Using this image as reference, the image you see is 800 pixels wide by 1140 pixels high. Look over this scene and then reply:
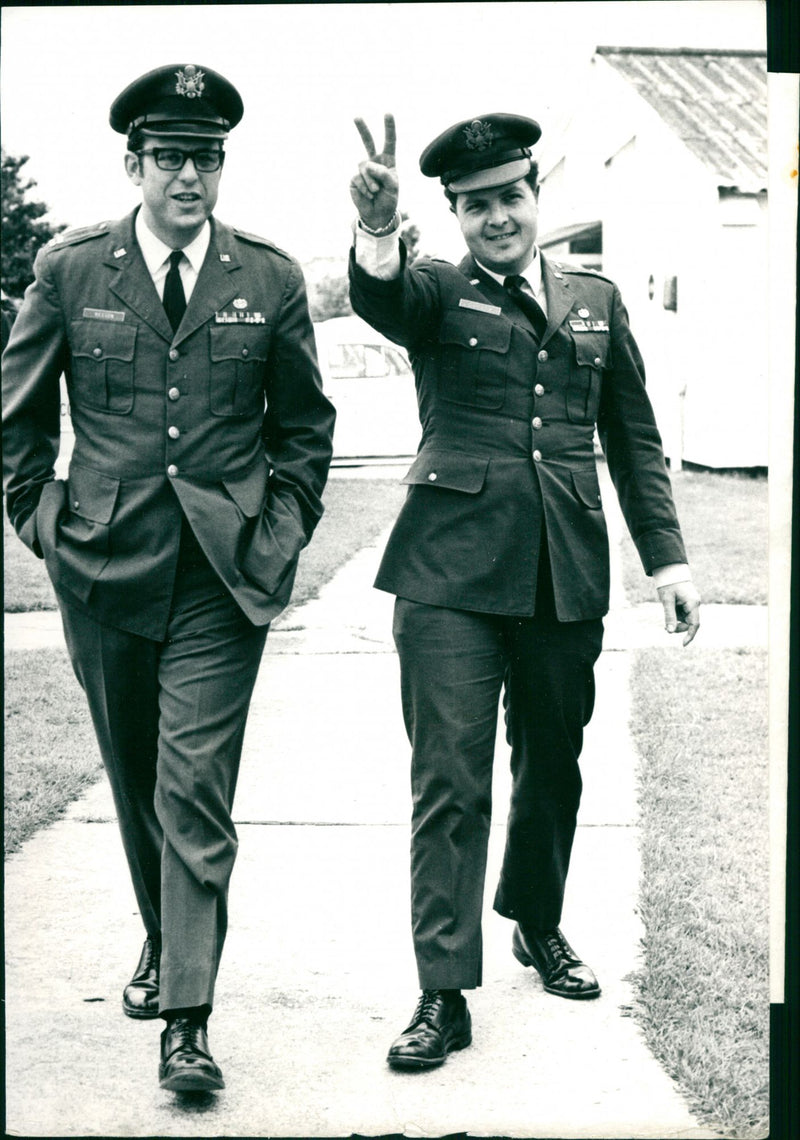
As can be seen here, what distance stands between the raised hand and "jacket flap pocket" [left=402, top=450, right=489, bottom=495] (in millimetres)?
660

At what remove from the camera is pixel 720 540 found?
37.0 ft

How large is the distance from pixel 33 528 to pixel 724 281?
709 cm

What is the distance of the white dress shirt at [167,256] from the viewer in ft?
12.1

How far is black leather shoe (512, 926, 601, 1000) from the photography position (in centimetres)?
402

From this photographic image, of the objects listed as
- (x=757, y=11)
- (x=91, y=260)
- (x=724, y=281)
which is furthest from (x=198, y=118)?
(x=724, y=281)

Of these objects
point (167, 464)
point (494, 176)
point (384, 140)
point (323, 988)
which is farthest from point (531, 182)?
point (323, 988)

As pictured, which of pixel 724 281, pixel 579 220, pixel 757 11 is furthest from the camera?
pixel 579 220

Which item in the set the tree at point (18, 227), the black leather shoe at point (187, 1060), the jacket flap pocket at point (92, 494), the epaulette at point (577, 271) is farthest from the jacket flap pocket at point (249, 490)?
the black leather shoe at point (187, 1060)

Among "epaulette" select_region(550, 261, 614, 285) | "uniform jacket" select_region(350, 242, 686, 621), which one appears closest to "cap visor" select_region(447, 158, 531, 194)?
"uniform jacket" select_region(350, 242, 686, 621)

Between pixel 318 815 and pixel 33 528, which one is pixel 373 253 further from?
pixel 318 815

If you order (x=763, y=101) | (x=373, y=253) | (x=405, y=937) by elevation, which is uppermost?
(x=763, y=101)

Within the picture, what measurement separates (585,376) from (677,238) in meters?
7.81

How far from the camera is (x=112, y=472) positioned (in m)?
3.62

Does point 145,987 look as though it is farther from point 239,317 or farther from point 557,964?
point 239,317
